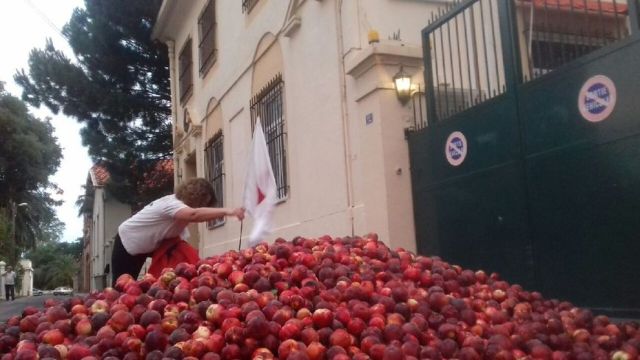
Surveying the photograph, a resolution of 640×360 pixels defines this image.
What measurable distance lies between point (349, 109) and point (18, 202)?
1305 inches

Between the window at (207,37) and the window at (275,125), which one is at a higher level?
the window at (207,37)

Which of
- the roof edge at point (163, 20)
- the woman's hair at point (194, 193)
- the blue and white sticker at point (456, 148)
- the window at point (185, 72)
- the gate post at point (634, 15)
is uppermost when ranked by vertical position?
the roof edge at point (163, 20)

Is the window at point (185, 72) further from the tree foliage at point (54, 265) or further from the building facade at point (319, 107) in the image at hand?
the tree foliage at point (54, 265)

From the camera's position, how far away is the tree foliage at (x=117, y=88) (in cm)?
1753

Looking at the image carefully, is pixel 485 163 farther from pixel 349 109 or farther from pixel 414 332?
pixel 414 332

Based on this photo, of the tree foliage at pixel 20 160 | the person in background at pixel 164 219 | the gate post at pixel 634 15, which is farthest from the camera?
the tree foliage at pixel 20 160

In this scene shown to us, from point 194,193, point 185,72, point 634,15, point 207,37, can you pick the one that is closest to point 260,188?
point 194,193

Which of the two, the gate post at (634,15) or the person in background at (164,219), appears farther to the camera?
the person in background at (164,219)

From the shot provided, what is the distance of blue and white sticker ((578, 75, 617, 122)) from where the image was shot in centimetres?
402

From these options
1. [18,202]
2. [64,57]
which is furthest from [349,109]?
[18,202]

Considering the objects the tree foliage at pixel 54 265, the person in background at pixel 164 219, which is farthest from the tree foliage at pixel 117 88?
the tree foliage at pixel 54 265

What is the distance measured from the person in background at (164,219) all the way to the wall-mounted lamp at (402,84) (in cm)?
206

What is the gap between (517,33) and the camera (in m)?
4.93

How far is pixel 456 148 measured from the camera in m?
5.47
